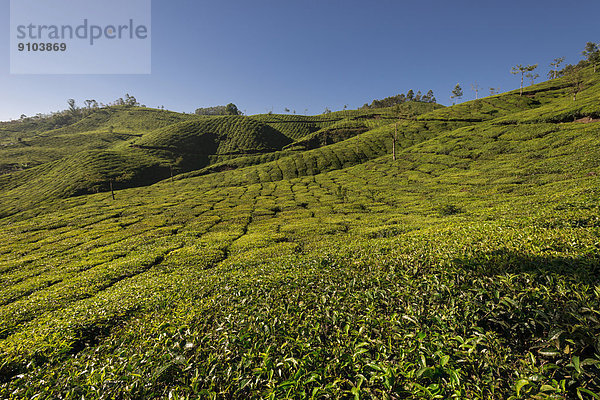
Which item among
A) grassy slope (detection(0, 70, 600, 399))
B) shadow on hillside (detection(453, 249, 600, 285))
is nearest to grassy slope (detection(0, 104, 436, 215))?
grassy slope (detection(0, 70, 600, 399))

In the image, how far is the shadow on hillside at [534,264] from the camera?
6.20 meters

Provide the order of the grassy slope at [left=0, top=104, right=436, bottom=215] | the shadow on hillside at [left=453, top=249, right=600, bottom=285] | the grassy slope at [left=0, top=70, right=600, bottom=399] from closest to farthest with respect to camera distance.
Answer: the grassy slope at [left=0, top=70, right=600, bottom=399] → the shadow on hillside at [left=453, top=249, right=600, bottom=285] → the grassy slope at [left=0, top=104, right=436, bottom=215]

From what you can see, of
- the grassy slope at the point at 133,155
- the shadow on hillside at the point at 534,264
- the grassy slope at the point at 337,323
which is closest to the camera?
the grassy slope at the point at 337,323

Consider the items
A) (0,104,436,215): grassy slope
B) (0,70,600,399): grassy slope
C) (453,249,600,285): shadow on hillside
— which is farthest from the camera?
(0,104,436,215): grassy slope

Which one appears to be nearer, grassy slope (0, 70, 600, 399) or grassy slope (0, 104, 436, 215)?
grassy slope (0, 70, 600, 399)

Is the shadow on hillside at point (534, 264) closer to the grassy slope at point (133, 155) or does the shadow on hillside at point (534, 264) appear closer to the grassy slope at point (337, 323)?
the grassy slope at point (337, 323)

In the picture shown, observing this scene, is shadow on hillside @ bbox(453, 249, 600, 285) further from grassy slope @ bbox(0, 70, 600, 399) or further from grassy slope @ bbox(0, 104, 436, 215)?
grassy slope @ bbox(0, 104, 436, 215)

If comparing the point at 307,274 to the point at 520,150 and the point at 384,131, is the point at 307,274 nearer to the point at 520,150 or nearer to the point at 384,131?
the point at 520,150

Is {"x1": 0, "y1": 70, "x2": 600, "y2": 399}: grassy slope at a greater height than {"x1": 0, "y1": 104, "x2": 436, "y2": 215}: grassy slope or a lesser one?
lesser

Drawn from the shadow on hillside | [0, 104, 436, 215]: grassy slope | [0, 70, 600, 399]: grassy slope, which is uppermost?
[0, 104, 436, 215]: grassy slope

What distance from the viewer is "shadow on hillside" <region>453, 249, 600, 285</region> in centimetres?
620

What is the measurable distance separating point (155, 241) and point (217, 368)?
2991cm

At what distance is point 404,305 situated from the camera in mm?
6746

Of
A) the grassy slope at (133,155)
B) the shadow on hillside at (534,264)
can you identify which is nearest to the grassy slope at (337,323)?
the shadow on hillside at (534,264)
